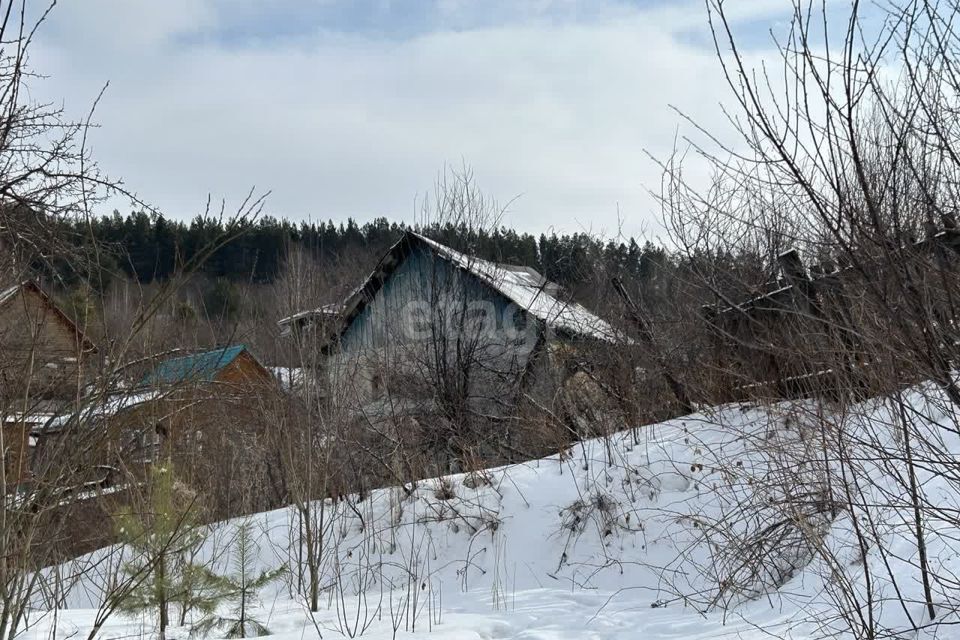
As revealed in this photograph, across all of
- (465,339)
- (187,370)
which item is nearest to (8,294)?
(187,370)

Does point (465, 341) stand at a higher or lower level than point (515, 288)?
lower

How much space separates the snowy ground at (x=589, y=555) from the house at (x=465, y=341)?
9.29 feet

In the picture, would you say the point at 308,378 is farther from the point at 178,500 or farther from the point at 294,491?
the point at 178,500

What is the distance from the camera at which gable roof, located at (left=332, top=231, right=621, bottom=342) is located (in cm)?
1294

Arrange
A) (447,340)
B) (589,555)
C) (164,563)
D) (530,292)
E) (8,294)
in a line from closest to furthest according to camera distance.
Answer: (8,294)
(164,563)
(589,555)
(447,340)
(530,292)

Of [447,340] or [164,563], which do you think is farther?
[447,340]

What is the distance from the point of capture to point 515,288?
15531 mm

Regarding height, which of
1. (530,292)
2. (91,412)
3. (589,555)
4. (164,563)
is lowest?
(589,555)

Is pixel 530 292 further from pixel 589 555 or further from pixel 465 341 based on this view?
pixel 589 555

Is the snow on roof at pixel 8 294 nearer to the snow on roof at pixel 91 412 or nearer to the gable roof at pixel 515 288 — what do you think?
the snow on roof at pixel 91 412

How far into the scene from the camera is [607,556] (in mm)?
7746

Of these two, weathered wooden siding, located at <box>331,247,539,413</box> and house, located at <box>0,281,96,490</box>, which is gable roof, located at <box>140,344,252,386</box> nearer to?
house, located at <box>0,281,96,490</box>

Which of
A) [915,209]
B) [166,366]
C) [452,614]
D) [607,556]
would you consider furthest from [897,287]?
[607,556]

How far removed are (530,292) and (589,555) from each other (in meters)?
8.31
